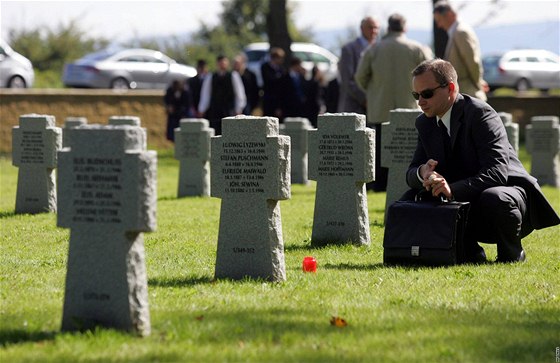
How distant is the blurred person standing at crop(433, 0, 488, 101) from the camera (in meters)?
16.4

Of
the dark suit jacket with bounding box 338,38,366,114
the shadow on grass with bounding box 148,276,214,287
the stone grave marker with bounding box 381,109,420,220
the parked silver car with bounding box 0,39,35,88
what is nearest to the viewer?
the shadow on grass with bounding box 148,276,214,287

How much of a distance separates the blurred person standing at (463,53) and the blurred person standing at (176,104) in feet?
46.0

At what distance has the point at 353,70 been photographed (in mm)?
19641

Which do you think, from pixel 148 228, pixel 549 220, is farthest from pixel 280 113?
pixel 148 228

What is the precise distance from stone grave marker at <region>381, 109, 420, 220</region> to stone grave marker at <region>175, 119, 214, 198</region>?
19.1 feet

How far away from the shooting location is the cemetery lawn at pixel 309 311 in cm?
741

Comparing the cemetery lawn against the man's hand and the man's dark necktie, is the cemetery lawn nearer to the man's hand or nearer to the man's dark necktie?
the man's hand

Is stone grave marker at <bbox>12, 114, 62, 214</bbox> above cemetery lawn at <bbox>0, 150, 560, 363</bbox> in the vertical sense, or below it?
above

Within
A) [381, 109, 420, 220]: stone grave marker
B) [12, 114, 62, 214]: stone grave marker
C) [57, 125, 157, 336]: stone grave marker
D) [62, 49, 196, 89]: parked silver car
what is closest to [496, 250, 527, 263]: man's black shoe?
[381, 109, 420, 220]: stone grave marker

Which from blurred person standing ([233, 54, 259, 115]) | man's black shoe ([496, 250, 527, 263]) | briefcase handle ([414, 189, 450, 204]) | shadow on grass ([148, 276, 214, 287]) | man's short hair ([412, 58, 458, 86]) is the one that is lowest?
shadow on grass ([148, 276, 214, 287])

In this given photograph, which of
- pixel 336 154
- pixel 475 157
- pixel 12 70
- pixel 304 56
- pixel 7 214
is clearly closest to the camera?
pixel 475 157

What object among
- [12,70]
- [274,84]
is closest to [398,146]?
[274,84]

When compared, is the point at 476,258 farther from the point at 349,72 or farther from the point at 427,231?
the point at 349,72

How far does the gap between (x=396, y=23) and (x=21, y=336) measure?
11.0 metres
